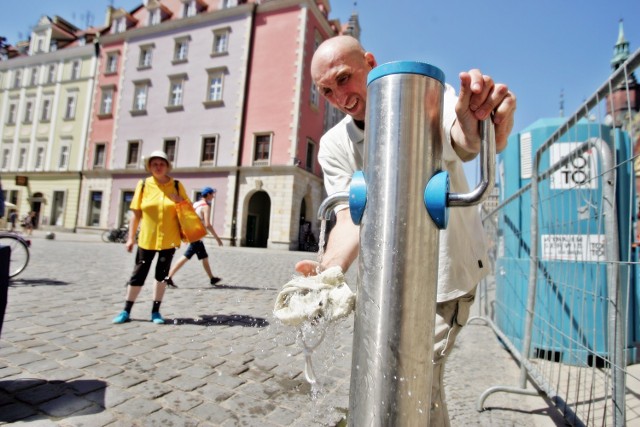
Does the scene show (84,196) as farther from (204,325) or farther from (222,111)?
(204,325)

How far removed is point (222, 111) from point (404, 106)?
2408cm

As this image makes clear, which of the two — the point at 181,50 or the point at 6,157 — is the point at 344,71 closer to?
the point at 181,50

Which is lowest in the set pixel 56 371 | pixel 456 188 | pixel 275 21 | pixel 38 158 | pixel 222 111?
pixel 56 371

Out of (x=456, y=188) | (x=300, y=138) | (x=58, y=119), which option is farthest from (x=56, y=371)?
(x=58, y=119)

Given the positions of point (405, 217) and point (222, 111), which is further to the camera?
point (222, 111)

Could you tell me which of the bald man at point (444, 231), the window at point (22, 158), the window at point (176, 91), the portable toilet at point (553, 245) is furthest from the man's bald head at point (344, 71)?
the window at point (22, 158)

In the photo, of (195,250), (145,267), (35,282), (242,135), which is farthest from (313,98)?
(145,267)

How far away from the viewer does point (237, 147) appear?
2267 centimetres

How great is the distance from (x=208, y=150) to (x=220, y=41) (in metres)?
6.87

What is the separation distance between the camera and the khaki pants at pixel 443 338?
1.48 m

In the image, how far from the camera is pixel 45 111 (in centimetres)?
3006

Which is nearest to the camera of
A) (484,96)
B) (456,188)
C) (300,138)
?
(484,96)

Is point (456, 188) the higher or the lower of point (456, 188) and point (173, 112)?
the lower

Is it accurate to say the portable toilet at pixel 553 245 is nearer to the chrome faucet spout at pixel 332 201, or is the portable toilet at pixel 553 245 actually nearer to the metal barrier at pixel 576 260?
the metal barrier at pixel 576 260
